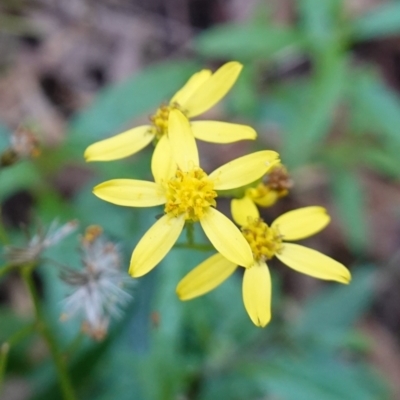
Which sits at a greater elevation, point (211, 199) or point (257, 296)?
point (211, 199)

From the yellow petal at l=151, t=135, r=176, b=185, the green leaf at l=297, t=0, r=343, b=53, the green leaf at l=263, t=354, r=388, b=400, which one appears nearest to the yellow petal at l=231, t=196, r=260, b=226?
the yellow petal at l=151, t=135, r=176, b=185

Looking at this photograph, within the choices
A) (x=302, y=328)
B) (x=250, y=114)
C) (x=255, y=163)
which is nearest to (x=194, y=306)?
(x=302, y=328)

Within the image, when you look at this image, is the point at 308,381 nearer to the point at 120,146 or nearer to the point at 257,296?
the point at 257,296

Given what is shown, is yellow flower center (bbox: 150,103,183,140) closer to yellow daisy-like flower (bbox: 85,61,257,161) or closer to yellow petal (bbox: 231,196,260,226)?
yellow daisy-like flower (bbox: 85,61,257,161)

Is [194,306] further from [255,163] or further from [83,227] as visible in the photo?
[255,163]

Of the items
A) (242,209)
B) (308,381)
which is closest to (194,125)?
(242,209)

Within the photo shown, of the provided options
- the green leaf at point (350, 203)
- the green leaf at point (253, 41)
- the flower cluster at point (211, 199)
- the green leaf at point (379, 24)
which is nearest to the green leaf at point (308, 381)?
the green leaf at point (350, 203)
